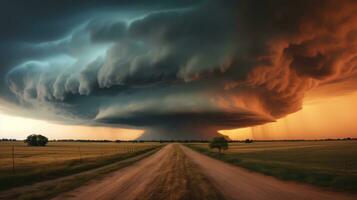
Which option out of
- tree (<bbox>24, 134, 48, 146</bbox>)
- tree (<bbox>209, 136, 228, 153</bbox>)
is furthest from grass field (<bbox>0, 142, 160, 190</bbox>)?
tree (<bbox>24, 134, 48, 146</bbox>)

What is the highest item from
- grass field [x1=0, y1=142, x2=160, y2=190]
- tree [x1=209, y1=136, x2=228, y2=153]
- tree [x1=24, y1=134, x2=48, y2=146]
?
tree [x1=24, y1=134, x2=48, y2=146]

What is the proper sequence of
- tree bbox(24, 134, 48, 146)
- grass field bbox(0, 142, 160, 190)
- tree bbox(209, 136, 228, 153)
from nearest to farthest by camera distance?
grass field bbox(0, 142, 160, 190) < tree bbox(209, 136, 228, 153) < tree bbox(24, 134, 48, 146)

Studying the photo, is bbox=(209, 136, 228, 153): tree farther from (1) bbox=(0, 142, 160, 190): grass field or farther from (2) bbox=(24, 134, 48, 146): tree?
(2) bbox=(24, 134, 48, 146): tree

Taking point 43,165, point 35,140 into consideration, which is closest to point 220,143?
point 43,165

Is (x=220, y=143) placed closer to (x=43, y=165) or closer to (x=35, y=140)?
(x=43, y=165)

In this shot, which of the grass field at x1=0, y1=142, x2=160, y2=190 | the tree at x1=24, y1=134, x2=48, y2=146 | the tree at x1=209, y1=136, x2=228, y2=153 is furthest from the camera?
the tree at x1=24, y1=134, x2=48, y2=146

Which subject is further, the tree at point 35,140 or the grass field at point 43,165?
the tree at point 35,140

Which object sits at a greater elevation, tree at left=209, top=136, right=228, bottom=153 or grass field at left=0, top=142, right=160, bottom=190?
tree at left=209, top=136, right=228, bottom=153

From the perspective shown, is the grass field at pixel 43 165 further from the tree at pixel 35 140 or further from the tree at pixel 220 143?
the tree at pixel 35 140

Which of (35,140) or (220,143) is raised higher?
(35,140)

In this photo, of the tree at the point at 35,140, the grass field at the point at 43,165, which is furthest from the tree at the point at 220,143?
the tree at the point at 35,140

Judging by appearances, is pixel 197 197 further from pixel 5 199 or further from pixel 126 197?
pixel 5 199

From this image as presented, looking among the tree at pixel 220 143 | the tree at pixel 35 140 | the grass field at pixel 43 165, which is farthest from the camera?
the tree at pixel 35 140

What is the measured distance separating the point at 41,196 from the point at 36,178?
1093 centimetres
